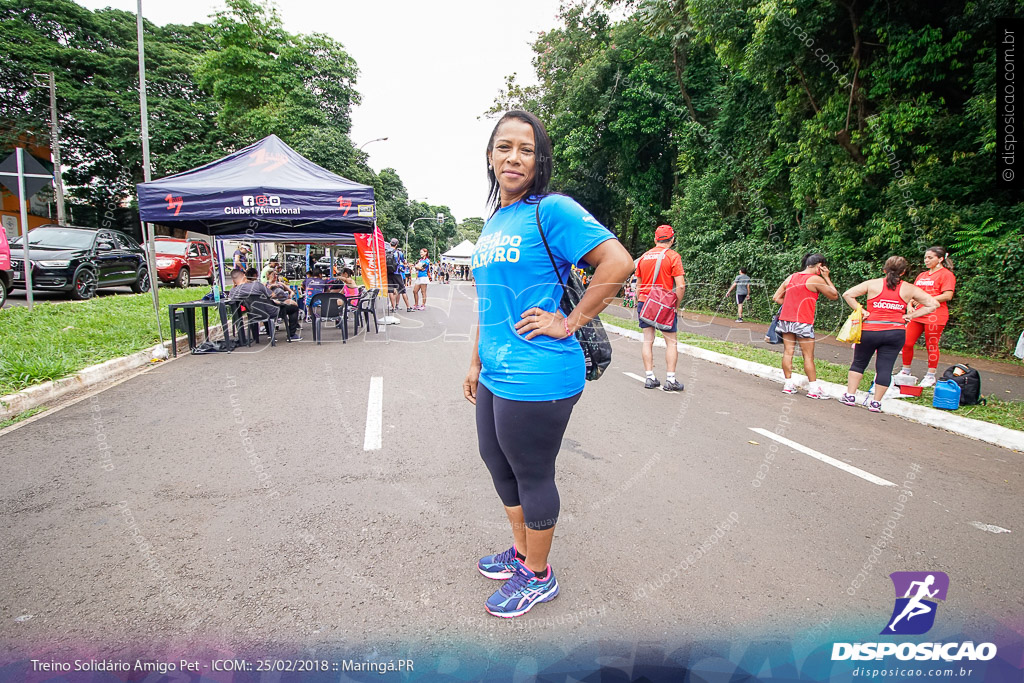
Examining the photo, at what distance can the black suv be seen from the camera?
1143 centimetres

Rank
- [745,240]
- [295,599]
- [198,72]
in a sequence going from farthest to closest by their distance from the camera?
[198,72], [745,240], [295,599]

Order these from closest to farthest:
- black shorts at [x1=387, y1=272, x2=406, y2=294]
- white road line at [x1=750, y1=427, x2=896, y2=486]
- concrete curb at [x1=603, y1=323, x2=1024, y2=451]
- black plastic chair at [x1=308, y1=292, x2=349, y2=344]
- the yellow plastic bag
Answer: white road line at [x1=750, y1=427, x2=896, y2=486], concrete curb at [x1=603, y1=323, x2=1024, y2=451], the yellow plastic bag, black plastic chair at [x1=308, y1=292, x2=349, y2=344], black shorts at [x1=387, y1=272, x2=406, y2=294]

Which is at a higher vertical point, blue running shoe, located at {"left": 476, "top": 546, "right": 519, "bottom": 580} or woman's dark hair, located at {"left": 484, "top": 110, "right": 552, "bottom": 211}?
woman's dark hair, located at {"left": 484, "top": 110, "right": 552, "bottom": 211}

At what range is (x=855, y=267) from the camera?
11.4m

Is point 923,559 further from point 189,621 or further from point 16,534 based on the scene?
point 16,534

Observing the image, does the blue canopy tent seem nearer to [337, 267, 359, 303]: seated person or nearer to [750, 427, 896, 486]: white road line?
[337, 267, 359, 303]: seated person

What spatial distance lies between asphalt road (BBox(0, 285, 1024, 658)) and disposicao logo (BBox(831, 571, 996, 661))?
0.06m

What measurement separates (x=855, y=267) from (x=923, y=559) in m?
10.4

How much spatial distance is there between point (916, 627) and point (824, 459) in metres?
2.23

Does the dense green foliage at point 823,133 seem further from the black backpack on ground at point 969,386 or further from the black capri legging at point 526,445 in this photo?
the black capri legging at point 526,445

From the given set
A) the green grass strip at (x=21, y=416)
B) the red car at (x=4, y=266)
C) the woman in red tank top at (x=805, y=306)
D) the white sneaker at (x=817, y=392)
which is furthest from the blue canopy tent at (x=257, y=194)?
the white sneaker at (x=817, y=392)

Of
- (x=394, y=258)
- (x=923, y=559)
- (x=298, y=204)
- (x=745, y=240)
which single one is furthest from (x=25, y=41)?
(x=923, y=559)

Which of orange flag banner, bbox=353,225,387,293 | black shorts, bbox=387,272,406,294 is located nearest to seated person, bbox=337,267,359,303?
orange flag banner, bbox=353,225,387,293

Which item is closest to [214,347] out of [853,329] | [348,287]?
[348,287]
